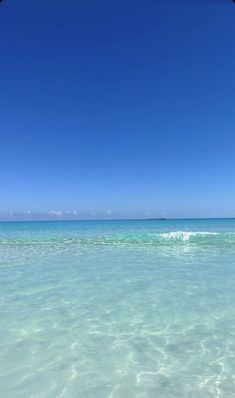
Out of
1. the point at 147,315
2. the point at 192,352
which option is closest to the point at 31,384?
the point at 192,352

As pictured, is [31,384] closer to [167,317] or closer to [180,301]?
[167,317]

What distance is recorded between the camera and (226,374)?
16.0 ft

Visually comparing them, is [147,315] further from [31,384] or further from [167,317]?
[31,384]

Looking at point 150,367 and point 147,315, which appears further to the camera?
point 147,315

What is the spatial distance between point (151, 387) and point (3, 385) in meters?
2.14

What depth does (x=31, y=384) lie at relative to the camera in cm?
470

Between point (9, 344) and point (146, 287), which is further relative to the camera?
point (146, 287)

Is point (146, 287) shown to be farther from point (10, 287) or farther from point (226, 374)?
point (226, 374)

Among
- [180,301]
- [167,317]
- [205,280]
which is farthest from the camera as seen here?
[205,280]

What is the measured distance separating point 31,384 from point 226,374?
293cm

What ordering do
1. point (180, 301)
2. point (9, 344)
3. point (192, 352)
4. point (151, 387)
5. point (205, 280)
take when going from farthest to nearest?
point (205, 280)
point (180, 301)
point (9, 344)
point (192, 352)
point (151, 387)

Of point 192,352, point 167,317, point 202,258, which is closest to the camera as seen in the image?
point 192,352

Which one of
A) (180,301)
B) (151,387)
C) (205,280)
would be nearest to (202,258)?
(205,280)

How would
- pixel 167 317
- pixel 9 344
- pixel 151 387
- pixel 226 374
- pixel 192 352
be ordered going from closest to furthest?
pixel 151 387, pixel 226 374, pixel 192 352, pixel 9 344, pixel 167 317
